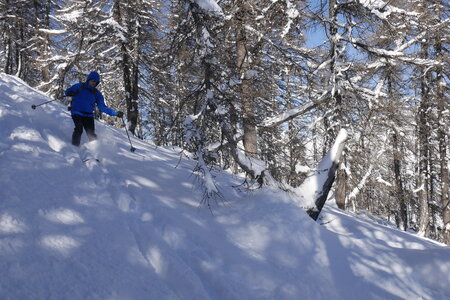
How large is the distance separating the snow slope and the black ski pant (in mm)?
669

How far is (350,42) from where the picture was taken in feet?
21.5

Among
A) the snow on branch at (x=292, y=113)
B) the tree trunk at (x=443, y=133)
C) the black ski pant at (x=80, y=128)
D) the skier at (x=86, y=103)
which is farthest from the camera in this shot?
the tree trunk at (x=443, y=133)

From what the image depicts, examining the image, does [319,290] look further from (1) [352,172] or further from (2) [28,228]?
(1) [352,172]

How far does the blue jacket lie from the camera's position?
20.1ft

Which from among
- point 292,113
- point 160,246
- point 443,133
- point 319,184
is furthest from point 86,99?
point 443,133

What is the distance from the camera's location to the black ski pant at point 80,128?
581 centimetres

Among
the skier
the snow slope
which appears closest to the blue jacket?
the skier

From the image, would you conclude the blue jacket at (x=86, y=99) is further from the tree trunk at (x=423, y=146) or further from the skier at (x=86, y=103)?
the tree trunk at (x=423, y=146)

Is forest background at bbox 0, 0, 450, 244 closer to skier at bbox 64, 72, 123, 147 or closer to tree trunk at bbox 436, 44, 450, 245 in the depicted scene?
tree trunk at bbox 436, 44, 450, 245

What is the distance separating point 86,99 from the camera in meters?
6.24

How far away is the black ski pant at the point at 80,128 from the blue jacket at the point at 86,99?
11 centimetres

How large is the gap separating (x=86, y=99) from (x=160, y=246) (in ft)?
14.0

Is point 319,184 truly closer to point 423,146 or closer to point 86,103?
point 86,103

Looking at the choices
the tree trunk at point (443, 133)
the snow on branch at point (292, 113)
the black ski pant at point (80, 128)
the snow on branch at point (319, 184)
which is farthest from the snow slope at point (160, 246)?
the tree trunk at point (443, 133)
